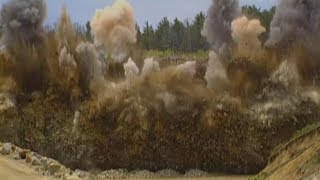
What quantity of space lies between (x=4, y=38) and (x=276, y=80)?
10960mm

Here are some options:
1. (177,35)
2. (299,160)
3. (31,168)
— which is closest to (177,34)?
(177,35)

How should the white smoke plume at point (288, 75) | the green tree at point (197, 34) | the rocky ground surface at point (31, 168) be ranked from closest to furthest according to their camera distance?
the rocky ground surface at point (31, 168), the white smoke plume at point (288, 75), the green tree at point (197, 34)

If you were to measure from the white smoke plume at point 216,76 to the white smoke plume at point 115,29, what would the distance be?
3.92 meters

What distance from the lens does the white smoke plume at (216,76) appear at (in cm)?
2566

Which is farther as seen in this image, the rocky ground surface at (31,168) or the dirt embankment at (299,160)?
the rocky ground surface at (31,168)

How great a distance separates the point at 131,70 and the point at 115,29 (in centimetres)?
219

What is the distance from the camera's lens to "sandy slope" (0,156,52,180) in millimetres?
17672

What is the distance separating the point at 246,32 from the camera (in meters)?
26.5

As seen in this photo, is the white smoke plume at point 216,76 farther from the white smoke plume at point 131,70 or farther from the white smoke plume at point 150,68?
the white smoke plume at point 131,70

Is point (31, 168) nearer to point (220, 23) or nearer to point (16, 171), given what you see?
point (16, 171)

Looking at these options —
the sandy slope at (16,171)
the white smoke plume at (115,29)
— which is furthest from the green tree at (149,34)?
the sandy slope at (16,171)

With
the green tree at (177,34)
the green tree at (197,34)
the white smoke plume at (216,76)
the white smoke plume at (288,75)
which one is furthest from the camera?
the green tree at (177,34)

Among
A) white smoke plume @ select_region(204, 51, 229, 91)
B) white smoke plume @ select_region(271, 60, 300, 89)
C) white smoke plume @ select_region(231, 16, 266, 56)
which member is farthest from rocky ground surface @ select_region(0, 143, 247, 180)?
white smoke plume @ select_region(231, 16, 266, 56)

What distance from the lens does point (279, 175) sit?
40.4ft
